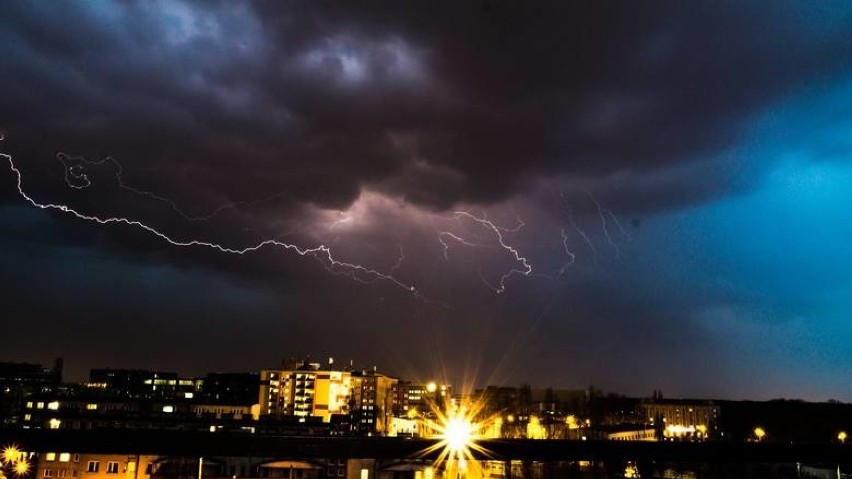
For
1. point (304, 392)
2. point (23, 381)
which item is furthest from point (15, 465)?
point (23, 381)

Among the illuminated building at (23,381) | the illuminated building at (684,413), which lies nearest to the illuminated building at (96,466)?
the illuminated building at (23,381)

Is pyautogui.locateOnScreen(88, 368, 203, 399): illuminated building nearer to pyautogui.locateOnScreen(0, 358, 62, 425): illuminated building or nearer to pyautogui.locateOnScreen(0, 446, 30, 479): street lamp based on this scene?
pyautogui.locateOnScreen(0, 358, 62, 425): illuminated building

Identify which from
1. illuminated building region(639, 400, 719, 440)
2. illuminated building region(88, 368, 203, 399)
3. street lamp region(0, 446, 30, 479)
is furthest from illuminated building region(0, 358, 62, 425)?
illuminated building region(639, 400, 719, 440)

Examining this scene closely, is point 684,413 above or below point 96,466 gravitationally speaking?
above

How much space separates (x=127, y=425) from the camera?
169 feet

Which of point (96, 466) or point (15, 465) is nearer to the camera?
point (96, 466)

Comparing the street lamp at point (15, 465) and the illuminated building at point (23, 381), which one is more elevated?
the illuminated building at point (23, 381)

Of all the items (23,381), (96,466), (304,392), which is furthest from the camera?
(23,381)

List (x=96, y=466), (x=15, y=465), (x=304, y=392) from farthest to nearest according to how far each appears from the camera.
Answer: (x=304, y=392), (x=15, y=465), (x=96, y=466)

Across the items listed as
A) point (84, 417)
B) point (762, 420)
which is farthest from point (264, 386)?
point (762, 420)

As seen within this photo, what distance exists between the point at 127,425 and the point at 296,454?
24724mm

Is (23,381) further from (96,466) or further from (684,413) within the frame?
(684,413)

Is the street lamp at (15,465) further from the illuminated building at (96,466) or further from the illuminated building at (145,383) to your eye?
the illuminated building at (145,383)

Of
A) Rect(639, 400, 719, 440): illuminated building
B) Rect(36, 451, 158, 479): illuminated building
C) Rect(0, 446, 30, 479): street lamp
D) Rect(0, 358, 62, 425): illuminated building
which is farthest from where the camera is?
Rect(639, 400, 719, 440): illuminated building
